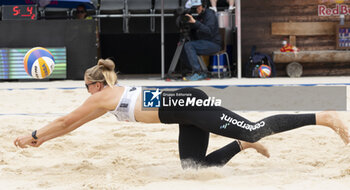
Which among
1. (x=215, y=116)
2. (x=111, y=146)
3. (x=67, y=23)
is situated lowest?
(x=111, y=146)

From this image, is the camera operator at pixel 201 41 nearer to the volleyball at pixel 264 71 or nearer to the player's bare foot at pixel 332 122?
the volleyball at pixel 264 71

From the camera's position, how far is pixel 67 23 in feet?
36.3

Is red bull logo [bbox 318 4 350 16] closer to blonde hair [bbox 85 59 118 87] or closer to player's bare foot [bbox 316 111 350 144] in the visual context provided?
player's bare foot [bbox 316 111 350 144]

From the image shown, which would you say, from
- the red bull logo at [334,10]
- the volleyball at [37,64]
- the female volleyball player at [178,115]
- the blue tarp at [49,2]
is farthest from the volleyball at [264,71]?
the female volleyball player at [178,115]

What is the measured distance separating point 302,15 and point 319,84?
12.2 ft

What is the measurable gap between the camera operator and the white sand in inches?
165

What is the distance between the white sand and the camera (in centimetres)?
358

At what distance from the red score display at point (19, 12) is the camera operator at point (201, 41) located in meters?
3.27

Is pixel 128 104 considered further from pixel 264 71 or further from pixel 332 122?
pixel 264 71

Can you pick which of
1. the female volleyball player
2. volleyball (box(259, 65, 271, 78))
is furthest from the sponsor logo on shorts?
volleyball (box(259, 65, 271, 78))

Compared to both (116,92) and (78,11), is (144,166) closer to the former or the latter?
(116,92)

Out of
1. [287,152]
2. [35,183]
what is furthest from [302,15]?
[35,183]

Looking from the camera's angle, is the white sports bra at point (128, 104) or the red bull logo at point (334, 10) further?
the red bull logo at point (334, 10)

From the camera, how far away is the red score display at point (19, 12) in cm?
1091
